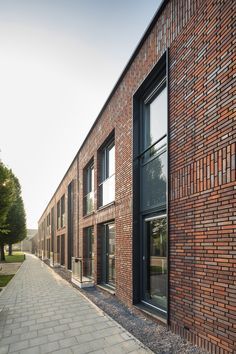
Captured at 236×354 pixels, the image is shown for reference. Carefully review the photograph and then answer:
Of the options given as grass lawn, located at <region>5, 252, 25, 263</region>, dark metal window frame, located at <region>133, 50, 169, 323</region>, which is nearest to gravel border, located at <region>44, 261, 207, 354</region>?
dark metal window frame, located at <region>133, 50, 169, 323</region>

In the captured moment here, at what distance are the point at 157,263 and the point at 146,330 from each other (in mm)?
1466

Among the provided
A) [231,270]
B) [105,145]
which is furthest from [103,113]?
[231,270]

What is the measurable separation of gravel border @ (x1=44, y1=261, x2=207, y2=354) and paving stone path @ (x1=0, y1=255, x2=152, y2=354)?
7.1 inches

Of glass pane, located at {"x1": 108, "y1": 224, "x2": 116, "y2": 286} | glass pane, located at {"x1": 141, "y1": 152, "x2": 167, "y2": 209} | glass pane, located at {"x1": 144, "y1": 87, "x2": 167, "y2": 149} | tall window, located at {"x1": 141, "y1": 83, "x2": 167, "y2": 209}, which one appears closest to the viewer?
glass pane, located at {"x1": 141, "y1": 152, "x2": 167, "y2": 209}

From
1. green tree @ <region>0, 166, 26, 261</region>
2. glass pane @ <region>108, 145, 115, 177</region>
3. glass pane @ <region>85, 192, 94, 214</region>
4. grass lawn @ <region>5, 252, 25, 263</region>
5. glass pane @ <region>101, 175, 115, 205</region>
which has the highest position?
glass pane @ <region>108, 145, 115, 177</region>

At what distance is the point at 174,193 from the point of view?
5422 mm

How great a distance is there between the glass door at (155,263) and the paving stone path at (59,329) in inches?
43.2

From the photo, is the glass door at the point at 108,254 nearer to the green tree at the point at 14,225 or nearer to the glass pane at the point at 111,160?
the glass pane at the point at 111,160

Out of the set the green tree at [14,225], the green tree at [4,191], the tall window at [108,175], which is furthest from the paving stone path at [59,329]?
the green tree at [14,225]

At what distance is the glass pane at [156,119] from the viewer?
6555 millimetres

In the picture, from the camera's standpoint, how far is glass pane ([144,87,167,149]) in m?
6.55

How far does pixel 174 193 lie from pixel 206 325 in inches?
90.7

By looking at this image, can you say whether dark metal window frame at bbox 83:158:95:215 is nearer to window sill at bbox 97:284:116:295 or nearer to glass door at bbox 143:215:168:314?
window sill at bbox 97:284:116:295

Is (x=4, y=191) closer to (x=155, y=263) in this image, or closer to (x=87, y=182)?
(x=87, y=182)
